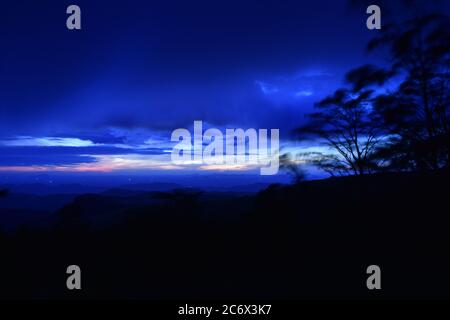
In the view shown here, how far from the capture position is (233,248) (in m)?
5.01

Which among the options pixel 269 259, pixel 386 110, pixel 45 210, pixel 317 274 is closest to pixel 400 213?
pixel 317 274

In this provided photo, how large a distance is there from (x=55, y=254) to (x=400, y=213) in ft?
19.5

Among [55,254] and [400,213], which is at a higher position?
[400,213]

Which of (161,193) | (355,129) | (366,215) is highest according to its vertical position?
(355,129)

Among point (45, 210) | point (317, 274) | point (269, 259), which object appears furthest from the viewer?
point (45, 210)

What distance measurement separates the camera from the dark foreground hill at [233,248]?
4305 millimetres

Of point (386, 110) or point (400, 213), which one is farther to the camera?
point (386, 110)

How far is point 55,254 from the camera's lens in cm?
509

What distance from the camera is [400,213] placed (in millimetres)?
5492

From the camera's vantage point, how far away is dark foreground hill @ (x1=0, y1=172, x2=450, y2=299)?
14.1 feet
